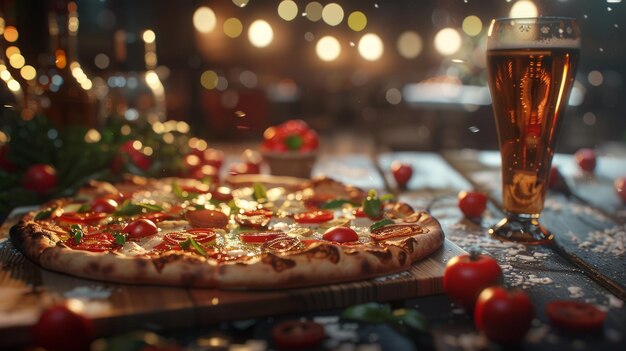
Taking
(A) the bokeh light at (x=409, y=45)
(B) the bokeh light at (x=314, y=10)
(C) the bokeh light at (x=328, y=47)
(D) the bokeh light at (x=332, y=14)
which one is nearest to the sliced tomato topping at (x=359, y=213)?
(C) the bokeh light at (x=328, y=47)

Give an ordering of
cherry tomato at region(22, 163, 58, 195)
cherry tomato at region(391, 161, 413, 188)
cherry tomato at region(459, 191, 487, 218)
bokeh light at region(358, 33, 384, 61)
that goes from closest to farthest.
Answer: cherry tomato at region(459, 191, 487, 218) → cherry tomato at region(22, 163, 58, 195) → cherry tomato at region(391, 161, 413, 188) → bokeh light at region(358, 33, 384, 61)

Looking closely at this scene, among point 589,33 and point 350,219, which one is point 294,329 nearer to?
point 350,219

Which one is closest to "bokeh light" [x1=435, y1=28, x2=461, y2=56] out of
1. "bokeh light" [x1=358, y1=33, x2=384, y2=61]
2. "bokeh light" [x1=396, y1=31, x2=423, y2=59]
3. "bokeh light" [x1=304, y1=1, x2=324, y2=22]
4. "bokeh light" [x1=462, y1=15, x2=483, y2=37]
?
"bokeh light" [x1=396, y1=31, x2=423, y2=59]

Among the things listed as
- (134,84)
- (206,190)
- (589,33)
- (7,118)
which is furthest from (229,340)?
(589,33)

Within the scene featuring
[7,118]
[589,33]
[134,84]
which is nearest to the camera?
[7,118]

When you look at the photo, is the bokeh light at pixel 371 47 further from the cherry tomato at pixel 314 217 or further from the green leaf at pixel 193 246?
the green leaf at pixel 193 246

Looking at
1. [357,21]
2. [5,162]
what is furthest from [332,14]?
[5,162]

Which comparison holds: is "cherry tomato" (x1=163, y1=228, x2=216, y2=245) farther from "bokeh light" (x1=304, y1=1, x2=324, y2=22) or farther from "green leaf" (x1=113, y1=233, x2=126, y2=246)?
"bokeh light" (x1=304, y1=1, x2=324, y2=22)
